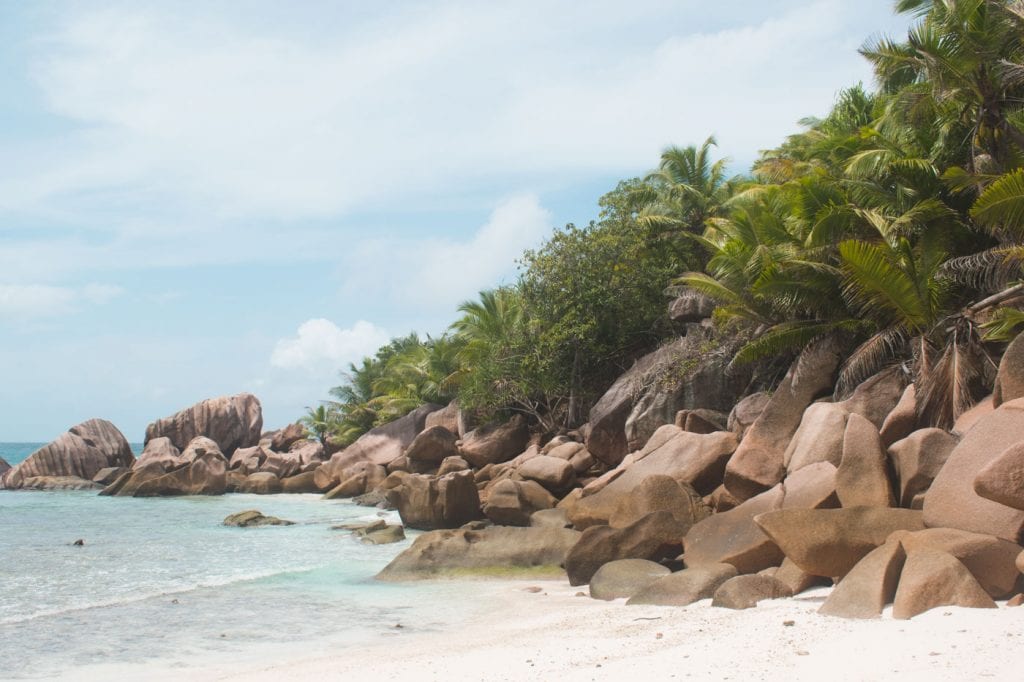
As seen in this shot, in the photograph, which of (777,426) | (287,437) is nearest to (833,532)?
(777,426)

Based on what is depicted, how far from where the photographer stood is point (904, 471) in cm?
968

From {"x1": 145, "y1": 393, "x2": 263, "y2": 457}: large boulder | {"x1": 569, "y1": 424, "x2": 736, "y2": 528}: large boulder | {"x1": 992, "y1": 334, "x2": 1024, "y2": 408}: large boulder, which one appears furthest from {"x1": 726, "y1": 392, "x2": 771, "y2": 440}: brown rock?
{"x1": 145, "y1": 393, "x2": 263, "y2": 457}: large boulder

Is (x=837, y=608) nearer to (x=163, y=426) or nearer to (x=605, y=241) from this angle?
(x=605, y=241)

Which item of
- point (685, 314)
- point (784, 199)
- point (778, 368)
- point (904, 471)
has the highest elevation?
point (784, 199)

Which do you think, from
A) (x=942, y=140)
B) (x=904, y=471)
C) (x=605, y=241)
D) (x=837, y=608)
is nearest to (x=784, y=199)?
(x=942, y=140)

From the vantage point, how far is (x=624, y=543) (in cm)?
1120

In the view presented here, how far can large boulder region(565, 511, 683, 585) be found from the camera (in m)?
11.2

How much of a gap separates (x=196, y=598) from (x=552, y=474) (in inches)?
387

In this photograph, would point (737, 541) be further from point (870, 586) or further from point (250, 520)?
point (250, 520)

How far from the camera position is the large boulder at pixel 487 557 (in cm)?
1251

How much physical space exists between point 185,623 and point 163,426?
1593 inches

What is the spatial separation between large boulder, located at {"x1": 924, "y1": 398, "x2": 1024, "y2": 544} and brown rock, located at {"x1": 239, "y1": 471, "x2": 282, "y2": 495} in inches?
1243

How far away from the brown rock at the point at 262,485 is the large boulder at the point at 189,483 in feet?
4.47

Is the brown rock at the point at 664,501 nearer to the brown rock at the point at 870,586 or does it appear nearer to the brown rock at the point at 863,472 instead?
the brown rock at the point at 863,472
